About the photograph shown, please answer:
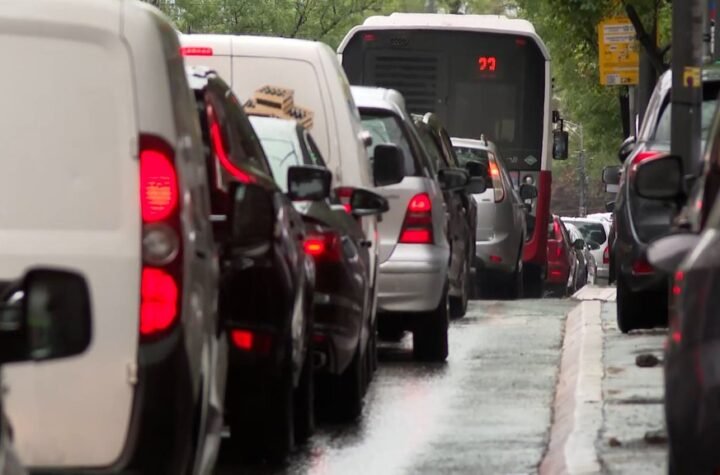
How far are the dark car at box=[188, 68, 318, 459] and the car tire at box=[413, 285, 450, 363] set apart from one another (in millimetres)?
4284

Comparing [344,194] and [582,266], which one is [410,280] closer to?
[344,194]

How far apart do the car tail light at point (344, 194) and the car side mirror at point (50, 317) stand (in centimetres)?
705

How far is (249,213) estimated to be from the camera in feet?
25.0

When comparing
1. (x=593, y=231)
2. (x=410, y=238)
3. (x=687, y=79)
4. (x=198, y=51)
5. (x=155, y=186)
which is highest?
(x=198, y=51)

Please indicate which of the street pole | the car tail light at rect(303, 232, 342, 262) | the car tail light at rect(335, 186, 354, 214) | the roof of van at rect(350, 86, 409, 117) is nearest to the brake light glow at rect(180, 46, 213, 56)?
the car tail light at rect(335, 186, 354, 214)

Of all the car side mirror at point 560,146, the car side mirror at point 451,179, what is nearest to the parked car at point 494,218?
the car side mirror at point 451,179

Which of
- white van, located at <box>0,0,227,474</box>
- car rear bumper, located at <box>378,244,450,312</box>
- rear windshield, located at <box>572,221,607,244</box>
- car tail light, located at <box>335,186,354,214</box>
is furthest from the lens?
rear windshield, located at <box>572,221,607,244</box>

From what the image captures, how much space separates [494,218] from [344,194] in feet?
33.4

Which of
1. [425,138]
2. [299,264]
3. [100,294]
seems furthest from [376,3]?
[100,294]

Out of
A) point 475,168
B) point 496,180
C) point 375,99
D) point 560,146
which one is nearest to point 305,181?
point 375,99

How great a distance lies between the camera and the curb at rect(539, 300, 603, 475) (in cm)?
885

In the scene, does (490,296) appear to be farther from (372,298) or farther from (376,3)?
(376,3)

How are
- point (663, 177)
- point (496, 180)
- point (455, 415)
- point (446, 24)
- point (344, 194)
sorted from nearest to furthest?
point (663, 177)
point (344, 194)
point (455, 415)
point (496, 180)
point (446, 24)

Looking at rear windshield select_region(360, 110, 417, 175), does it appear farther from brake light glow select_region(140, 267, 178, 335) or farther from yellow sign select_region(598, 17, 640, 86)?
yellow sign select_region(598, 17, 640, 86)
